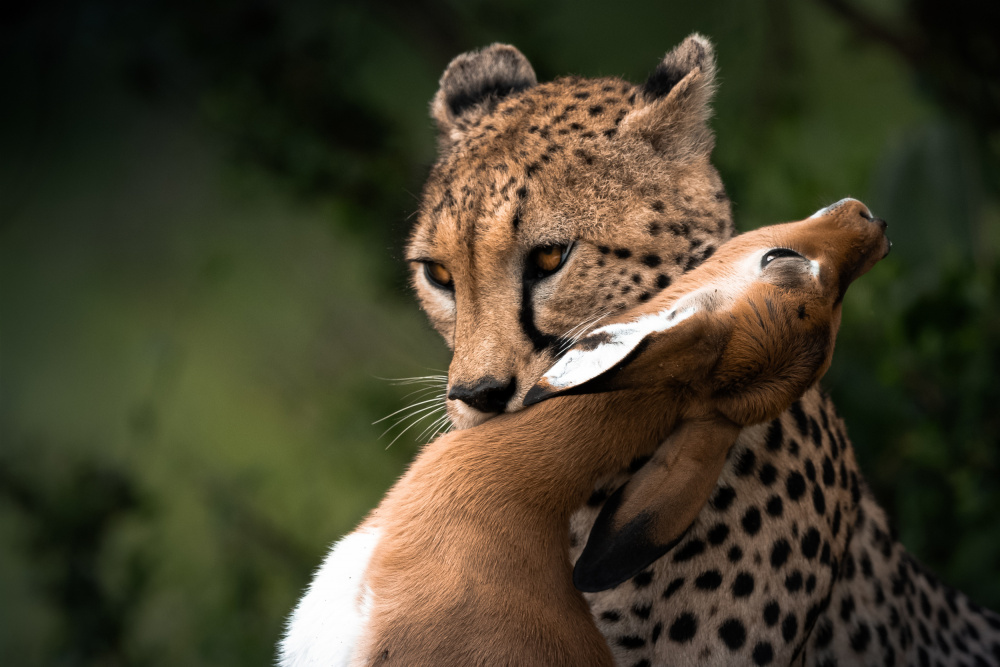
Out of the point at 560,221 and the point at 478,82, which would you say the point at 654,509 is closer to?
the point at 560,221

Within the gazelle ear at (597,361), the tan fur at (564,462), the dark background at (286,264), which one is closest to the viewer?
the gazelle ear at (597,361)

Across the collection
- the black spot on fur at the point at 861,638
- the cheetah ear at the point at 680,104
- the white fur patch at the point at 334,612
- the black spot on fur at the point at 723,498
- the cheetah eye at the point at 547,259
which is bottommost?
the black spot on fur at the point at 861,638

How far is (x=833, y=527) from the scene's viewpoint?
1272mm

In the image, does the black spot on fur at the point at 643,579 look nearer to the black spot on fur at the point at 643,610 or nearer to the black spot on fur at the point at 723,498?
the black spot on fur at the point at 643,610

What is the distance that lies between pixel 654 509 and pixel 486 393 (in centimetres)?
31

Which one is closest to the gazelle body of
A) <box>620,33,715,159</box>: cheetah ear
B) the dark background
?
<box>620,33,715,159</box>: cheetah ear

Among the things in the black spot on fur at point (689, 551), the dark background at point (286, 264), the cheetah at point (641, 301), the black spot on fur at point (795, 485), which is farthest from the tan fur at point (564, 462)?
the dark background at point (286, 264)

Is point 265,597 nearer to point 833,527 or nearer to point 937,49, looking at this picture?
point 833,527

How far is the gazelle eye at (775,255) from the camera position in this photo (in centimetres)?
90

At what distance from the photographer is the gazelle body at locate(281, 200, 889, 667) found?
2.72ft

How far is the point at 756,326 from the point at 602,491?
41 centimetres

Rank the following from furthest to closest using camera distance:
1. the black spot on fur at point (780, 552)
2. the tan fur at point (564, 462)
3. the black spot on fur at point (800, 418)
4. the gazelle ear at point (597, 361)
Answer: the black spot on fur at point (800, 418)
the black spot on fur at point (780, 552)
the tan fur at point (564, 462)
the gazelle ear at point (597, 361)

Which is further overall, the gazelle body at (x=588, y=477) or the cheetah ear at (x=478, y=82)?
the cheetah ear at (x=478, y=82)

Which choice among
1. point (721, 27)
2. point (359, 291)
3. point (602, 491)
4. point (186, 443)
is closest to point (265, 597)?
point (186, 443)
